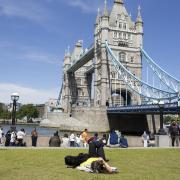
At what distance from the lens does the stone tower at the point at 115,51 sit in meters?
74.5

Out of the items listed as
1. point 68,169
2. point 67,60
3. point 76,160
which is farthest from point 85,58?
point 68,169

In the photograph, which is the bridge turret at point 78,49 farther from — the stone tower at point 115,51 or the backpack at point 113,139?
the backpack at point 113,139

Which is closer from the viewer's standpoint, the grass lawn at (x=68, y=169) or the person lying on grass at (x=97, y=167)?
the grass lawn at (x=68, y=169)

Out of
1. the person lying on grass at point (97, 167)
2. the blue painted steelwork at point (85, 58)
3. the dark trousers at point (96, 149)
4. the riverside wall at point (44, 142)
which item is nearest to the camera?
the person lying on grass at point (97, 167)

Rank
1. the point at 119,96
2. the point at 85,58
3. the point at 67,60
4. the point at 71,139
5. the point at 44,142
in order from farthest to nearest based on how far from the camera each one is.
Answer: the point at 67,60 → the point at 85,58 → the point at 119,96 → the point at 44,142 → the point at 71,139

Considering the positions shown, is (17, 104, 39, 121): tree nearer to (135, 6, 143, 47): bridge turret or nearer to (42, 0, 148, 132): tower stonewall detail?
(42, 0, 148, 132): tower stonewall detail

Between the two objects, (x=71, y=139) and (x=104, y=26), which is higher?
(x=104, y=26)

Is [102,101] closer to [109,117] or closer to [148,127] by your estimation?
[109,117]

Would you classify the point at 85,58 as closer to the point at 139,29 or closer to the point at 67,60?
the point at 139,29

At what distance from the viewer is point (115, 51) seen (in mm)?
76875

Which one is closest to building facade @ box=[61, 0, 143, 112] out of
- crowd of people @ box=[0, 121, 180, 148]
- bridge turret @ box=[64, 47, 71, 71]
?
bridge turret @ box=[64, 47, 71, 71]

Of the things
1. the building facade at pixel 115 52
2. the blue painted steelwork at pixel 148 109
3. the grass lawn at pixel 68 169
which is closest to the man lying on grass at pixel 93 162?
the grass lawn at pixel 68 169

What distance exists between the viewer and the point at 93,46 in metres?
80.6

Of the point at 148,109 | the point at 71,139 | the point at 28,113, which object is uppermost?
the point at 28,113
